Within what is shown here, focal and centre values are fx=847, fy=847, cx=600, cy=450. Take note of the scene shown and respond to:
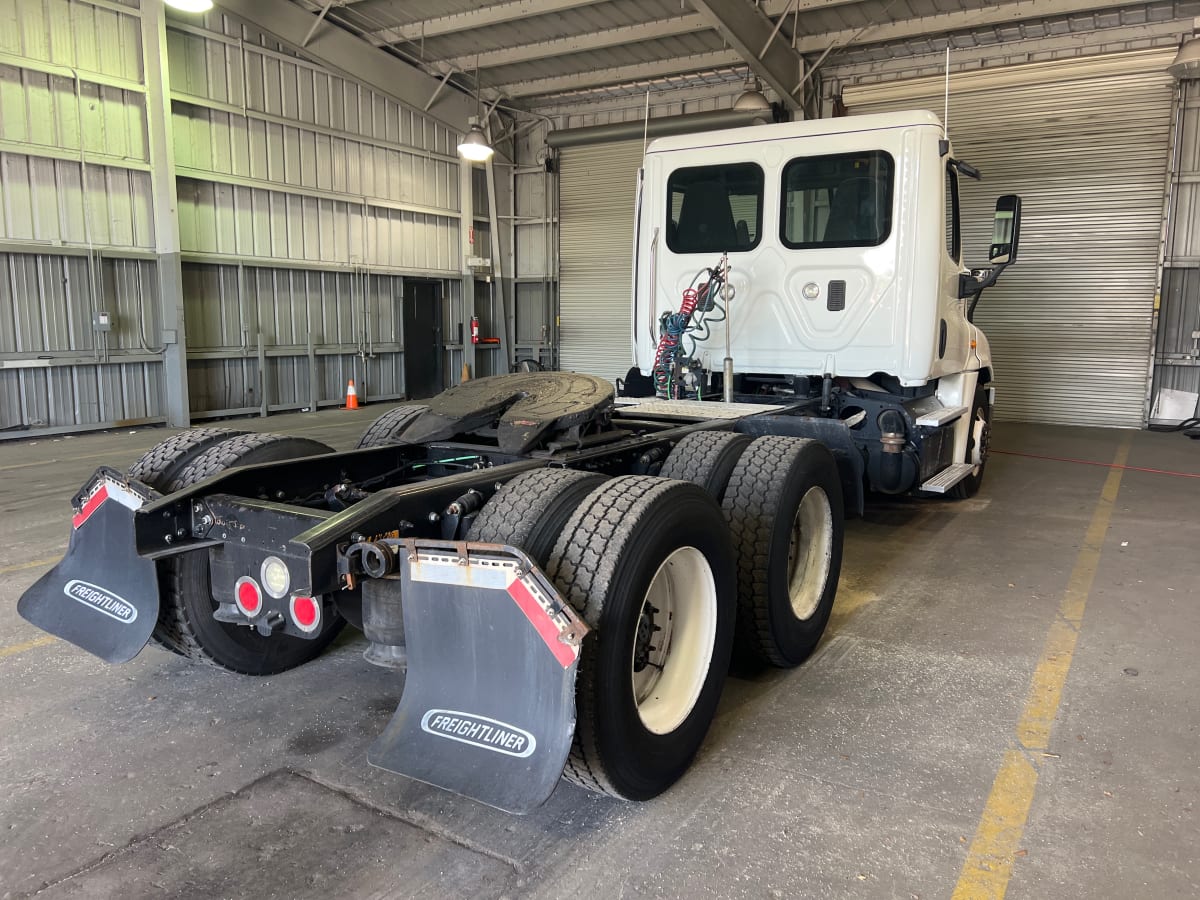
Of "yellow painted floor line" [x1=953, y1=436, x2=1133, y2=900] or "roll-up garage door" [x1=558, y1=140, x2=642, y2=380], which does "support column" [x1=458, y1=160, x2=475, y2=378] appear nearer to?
"roll-up garage door" [x1=558, y1=140, x2=642, y2=380]

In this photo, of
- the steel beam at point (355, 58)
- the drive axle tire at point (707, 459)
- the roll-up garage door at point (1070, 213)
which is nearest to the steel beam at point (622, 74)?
the steel beam at point (355, 58)

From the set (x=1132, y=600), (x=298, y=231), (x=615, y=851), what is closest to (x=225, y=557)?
(x=615, y=851)

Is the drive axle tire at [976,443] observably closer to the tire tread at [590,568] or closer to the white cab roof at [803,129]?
the white cab roof at [803,129]

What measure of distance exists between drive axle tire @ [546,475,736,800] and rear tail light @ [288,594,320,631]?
759mm

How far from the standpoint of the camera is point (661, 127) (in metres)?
15.8

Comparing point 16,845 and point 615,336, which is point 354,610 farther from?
point 615,336

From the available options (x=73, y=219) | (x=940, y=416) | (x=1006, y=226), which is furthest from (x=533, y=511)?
(x=73, y=219)

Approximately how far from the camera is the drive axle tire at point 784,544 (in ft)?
11.9

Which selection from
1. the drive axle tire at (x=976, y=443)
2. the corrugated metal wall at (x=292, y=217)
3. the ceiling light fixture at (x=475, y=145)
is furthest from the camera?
the ceiling light fixture at (x=475, y=145)

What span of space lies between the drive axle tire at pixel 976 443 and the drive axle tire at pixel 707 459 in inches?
168

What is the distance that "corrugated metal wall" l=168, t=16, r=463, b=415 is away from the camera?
1307 centimetres

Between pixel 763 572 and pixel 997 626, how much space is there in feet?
5.80

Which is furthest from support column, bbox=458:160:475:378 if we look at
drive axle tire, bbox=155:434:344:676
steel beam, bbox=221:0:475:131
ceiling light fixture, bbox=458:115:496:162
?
drive axle tire, bbox=155:434:344:676

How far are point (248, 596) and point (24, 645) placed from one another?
6.85 ft
